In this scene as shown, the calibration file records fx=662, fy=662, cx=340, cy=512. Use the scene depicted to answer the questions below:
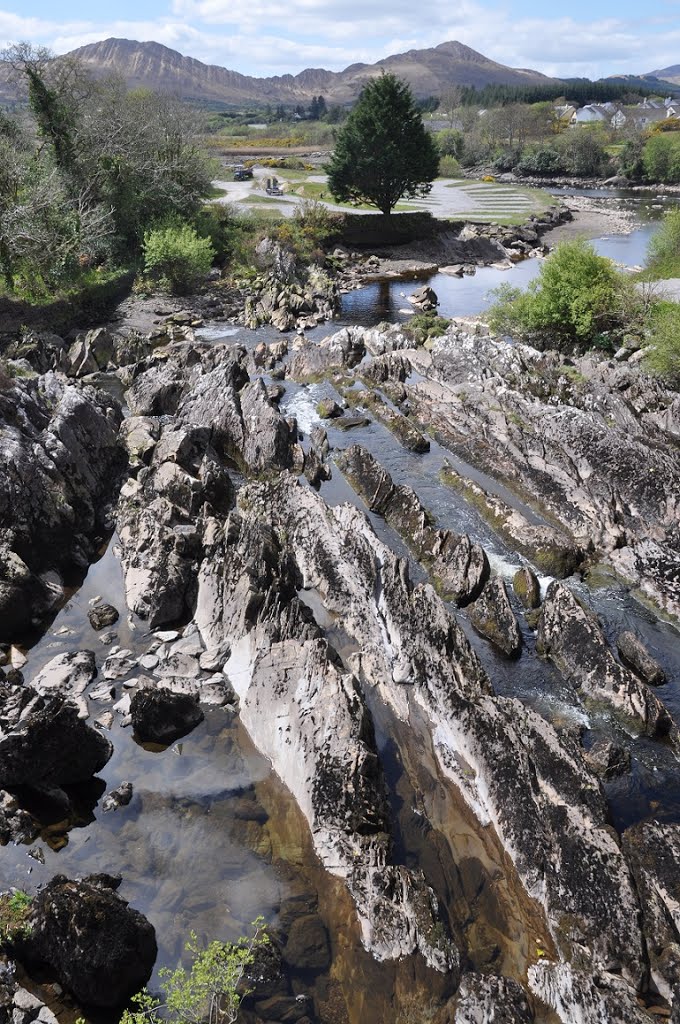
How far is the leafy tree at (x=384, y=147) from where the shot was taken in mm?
88250

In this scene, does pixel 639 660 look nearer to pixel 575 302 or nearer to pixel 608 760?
pixel 608 760

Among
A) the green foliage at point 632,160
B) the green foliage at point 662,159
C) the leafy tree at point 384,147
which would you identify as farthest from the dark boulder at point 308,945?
the green foliage at point 632,160

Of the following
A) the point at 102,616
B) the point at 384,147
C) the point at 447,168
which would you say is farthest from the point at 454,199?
the point at 102,616

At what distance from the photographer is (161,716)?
21484 millimetres

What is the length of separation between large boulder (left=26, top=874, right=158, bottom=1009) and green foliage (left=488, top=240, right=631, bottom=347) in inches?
1922

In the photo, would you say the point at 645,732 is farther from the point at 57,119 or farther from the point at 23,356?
the point at 57,119

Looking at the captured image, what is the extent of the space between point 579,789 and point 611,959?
14.0 feet

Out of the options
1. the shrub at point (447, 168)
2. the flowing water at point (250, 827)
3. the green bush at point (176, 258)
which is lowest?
the flowing water at point (250, 827)

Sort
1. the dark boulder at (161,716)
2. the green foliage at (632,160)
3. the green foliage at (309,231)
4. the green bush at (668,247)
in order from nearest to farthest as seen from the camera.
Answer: the dark boulder at (161,716), the green bush at (668,247), the green foliage at (309,231), the green foliage at (632,160)

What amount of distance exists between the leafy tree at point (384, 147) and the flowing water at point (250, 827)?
82453 millimetres

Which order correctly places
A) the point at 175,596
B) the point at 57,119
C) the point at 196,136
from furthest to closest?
the point at 196,136, the point at 57,119, the point at 175,596

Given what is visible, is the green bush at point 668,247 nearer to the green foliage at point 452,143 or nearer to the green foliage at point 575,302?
the green foliage at point 575,302

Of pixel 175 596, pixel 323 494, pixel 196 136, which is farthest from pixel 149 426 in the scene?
pixel 196 136

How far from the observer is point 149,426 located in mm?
41219
